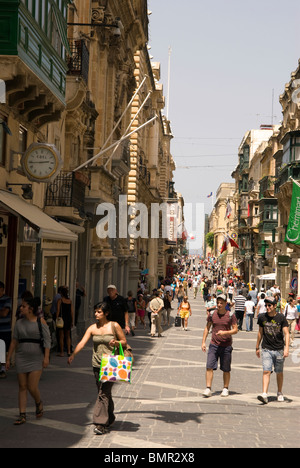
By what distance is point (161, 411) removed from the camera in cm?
1120

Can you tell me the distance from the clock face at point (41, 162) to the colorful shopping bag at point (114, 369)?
7.45 m

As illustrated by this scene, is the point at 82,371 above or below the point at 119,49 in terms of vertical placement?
below

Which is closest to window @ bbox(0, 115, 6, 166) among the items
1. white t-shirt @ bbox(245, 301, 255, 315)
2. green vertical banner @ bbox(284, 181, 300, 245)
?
white t-shirt @ bbox(245, 301, 255, 315)

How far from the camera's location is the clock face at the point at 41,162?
16172 millimetres

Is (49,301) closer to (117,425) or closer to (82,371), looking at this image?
(82,371)

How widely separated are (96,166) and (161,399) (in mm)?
14600

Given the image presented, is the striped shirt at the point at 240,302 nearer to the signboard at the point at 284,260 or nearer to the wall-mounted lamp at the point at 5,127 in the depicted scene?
the wall-mounted lamp at the point at 5,127

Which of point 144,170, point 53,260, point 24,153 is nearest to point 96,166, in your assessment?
point 53,260

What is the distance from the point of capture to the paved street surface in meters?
9.01

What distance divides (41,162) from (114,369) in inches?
306

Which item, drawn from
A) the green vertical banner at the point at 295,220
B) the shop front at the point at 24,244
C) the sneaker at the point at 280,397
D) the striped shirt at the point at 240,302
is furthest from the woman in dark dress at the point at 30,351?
the green vertical banner at the point at 295,220

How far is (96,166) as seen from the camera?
26.0m

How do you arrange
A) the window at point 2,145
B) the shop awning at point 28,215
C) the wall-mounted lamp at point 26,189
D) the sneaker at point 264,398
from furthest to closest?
the wall-mounted lamp at point 26,189 → the window at point 2,145 → the shop awning at point 28,215 → the sneaker at point 264,398
